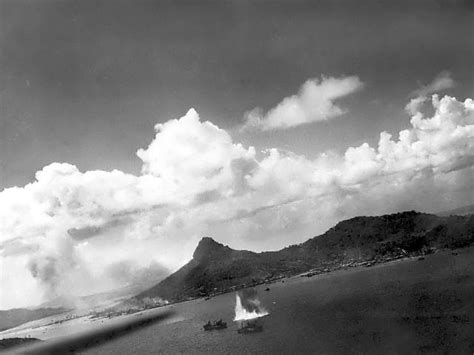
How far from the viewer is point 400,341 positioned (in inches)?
3634

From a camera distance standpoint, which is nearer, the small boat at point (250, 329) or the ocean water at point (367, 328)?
the ocean water at point (367, 328)

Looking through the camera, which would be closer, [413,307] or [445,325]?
[445,325]

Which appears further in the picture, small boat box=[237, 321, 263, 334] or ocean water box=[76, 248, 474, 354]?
small boat box=[237, 321, 263, 334]

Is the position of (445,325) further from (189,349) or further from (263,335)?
(189,349)

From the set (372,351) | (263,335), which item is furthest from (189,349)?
(372,351)

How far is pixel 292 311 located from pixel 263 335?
49061mm

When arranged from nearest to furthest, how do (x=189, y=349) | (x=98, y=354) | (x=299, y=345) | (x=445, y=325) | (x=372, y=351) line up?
(x=372, y=351) < (x=445, y=325) < (x=299, y=345) < (x=189, y=349) < (x=98, y=354)

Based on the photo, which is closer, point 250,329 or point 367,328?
point 367,328

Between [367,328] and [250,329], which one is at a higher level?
[367,328]

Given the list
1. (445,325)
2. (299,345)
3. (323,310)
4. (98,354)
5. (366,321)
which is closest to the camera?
(445,325)

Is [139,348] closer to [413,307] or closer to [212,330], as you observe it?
[212,330]

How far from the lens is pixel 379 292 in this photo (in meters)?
178

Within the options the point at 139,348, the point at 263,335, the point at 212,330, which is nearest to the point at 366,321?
the point at 263,335

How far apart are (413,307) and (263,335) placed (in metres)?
52.5
